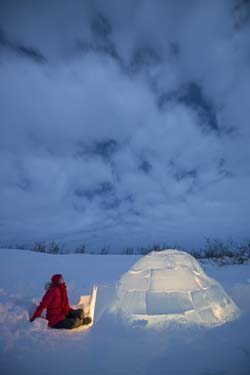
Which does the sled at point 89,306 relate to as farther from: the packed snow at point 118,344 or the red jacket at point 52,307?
the red jacket at point 52,307

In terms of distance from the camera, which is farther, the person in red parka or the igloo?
the person in red parka

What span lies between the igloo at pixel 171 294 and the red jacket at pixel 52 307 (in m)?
0.98

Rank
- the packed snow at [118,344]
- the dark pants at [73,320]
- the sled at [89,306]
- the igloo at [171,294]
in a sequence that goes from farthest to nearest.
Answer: the sled at [89,306], the dark pants at [73,320], the igloo at [171,294], the packed snow at [118,344]

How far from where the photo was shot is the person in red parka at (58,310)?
184 inches

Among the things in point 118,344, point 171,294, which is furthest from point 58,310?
point 171,294

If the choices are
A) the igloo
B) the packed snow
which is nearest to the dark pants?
the packed snow

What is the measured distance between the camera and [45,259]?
33.9 feet

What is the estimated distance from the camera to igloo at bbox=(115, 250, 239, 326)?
453cm

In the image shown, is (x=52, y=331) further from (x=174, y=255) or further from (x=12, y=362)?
(x=174, y=255)

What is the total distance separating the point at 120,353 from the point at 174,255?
2.18m

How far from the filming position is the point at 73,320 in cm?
470

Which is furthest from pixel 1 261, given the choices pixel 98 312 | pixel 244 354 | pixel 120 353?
pixel 244 354

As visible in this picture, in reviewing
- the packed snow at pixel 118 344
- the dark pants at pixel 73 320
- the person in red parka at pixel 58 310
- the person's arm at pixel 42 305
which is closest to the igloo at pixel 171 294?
the packed snow at pixel 118 344

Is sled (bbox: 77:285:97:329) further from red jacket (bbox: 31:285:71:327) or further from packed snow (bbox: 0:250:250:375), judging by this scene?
red jacket (bbox: 31:285:71:327)
